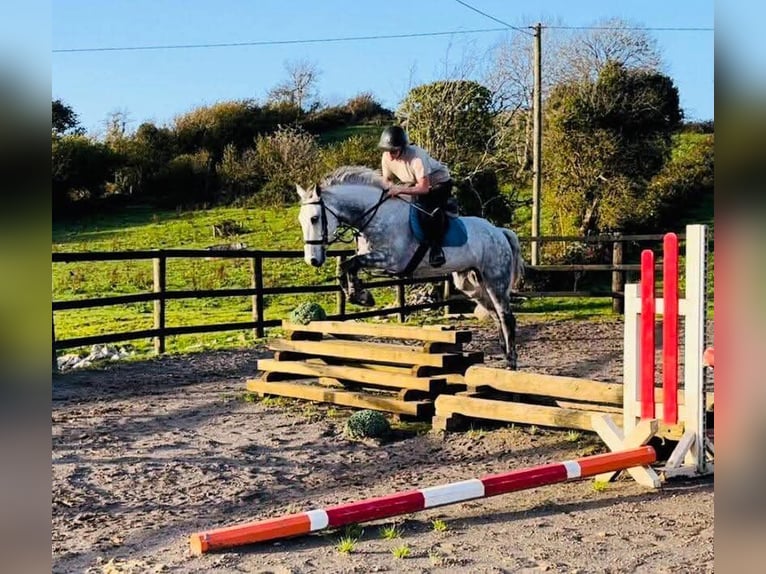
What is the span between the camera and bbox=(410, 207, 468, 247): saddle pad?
5734 mm

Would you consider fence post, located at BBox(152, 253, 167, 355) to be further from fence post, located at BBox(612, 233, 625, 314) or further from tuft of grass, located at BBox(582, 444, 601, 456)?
fence post, located at BBox(612, 233, 625, 314)

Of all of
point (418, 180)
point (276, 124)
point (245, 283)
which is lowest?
point (245, 283)

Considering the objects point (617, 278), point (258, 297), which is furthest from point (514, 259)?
point (617, 278)

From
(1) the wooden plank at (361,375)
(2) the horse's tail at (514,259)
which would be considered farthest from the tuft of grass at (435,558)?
(2) the horse's tail at (514,259)

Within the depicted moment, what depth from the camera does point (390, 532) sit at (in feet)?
11.4

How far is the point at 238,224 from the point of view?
1717 centimetres

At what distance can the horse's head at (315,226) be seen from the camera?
5.32m

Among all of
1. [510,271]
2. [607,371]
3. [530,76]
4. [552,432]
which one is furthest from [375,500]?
[530,76]

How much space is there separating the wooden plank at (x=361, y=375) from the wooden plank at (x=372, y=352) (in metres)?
0.10

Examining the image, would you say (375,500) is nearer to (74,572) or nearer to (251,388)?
(74,572)

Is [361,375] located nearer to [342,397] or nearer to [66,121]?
[342,397]

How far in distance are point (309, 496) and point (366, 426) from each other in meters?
1.18

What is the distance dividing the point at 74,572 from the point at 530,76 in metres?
16.8

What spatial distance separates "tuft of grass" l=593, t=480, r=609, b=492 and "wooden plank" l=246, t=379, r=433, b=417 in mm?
1661
